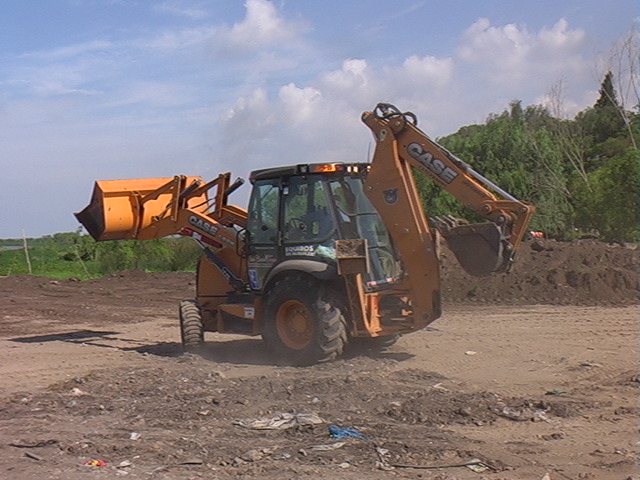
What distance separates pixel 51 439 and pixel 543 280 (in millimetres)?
11797

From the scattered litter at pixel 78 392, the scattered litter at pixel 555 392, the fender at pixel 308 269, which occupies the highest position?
the fender at pixel 308 269

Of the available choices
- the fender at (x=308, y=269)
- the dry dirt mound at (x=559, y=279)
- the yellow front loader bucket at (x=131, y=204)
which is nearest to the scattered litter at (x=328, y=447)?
the fender at (x=308, y=269)

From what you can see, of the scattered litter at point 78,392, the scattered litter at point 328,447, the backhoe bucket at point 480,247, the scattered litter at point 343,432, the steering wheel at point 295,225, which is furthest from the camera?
the steering wheel at point 295,225

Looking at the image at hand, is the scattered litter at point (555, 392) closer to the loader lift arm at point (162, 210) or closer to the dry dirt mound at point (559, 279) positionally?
the loader lift arm at point (162, 210)

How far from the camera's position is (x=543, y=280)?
637 inches

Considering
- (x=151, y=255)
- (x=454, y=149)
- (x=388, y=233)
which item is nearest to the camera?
(x=388, y=233)

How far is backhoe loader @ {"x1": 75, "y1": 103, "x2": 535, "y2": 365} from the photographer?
8875mm

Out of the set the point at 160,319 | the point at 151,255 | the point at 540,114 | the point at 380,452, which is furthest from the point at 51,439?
the point at 540,114

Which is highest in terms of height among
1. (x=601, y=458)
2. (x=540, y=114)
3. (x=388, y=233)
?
(x=540, y=114)

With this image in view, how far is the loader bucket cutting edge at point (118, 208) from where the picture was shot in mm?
11383

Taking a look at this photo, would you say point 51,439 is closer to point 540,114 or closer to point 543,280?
point 543,280

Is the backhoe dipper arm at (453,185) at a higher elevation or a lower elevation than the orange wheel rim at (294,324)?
higher

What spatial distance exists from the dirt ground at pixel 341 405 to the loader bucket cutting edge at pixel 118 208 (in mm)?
1799

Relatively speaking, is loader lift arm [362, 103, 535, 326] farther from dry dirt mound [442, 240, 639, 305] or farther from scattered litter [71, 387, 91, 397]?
dry dirt mound [442, 240, 639, 305]
